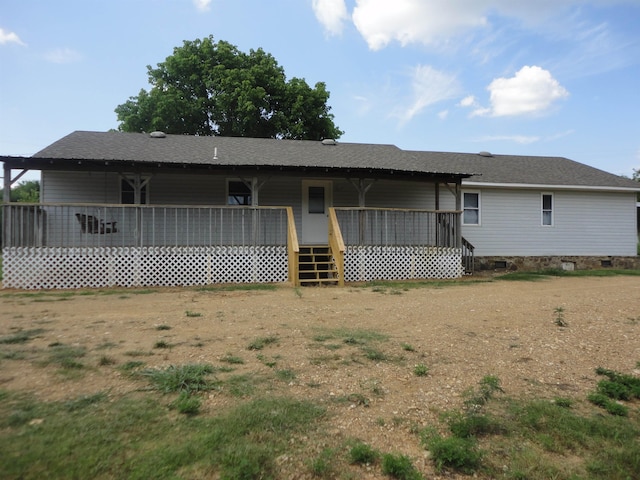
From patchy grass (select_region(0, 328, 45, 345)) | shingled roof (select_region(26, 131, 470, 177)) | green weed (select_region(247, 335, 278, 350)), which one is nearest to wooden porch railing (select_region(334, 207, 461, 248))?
shingled roof (select_region(26, 131, 470, 177))

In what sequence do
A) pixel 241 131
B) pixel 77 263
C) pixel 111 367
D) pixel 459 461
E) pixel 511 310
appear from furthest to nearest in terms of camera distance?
pixel 241 131
pixel 77 263
pixel 511 310
pixel 111 367
pixel 459 461

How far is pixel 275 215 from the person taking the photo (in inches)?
445

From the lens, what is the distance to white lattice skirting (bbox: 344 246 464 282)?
1096cm

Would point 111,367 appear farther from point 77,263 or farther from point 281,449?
point 77,263

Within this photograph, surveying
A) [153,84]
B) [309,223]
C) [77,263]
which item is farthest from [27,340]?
[153,84]

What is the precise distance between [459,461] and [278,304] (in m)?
5.10

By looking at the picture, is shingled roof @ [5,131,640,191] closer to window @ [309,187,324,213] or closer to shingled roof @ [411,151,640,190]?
shingled roof @ [411,151,640,190]

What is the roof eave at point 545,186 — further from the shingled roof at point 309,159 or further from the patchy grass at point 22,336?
the patchy grass at point 22,336

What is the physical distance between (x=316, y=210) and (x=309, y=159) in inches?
70.8

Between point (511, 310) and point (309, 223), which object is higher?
point (309, 223)

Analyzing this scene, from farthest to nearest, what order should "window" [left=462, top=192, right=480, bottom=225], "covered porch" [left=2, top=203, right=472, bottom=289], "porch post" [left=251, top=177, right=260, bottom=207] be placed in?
"window" [left=462, top=192, right=480, bottom=225] → "porch post" [left=251, top=177, right=260, bottom=207] → "covered porch" [left=2, top=203, right=472, bottom=289]

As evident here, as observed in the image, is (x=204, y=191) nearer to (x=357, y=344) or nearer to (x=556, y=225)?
(x=357, y=344)

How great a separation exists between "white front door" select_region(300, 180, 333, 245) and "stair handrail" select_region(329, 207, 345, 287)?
149cm

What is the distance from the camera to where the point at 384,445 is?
2467 mm
